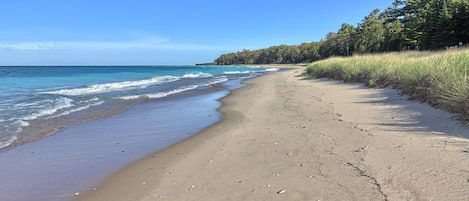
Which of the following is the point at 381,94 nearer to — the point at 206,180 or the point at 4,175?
the point at 206,180

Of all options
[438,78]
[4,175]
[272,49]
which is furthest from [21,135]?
[272,49]

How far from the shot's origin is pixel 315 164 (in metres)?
4.88

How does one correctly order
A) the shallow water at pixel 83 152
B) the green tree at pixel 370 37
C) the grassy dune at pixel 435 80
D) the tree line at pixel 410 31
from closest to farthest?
1. the shallow water at pixel 83 152
2. the grassy dune at pixel 435 80
3. the tree line at pixel 410 31
4. the green tree at pixel 370 37

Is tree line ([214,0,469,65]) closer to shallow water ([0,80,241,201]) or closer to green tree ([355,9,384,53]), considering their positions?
green tree ([355,9,384,53])

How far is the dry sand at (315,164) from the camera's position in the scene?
12.8 ft

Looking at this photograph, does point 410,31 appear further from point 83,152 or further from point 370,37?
point 83,152

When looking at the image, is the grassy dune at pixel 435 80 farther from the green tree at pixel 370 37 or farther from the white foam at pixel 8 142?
the green tree at pixel 370 37

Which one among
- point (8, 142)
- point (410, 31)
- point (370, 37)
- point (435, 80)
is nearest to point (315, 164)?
point (435, 80)

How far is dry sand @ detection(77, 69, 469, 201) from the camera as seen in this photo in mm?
3900

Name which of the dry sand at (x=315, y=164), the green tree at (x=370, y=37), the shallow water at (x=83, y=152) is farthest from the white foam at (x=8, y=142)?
the green tree at (x=370, y=37)

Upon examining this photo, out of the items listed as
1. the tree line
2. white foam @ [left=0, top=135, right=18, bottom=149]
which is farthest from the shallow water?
the tree line

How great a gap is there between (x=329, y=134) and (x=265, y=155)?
65.6 inches

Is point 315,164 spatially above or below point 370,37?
below

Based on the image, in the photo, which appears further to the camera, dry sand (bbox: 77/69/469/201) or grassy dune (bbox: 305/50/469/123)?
grassy dune (bbox: 305/50/469/123)
